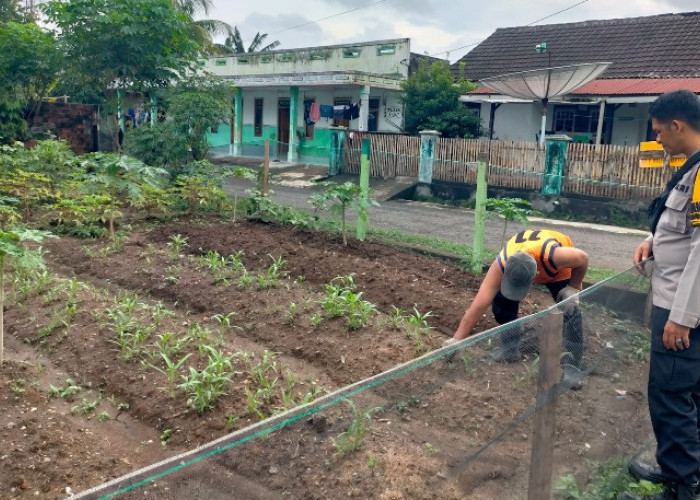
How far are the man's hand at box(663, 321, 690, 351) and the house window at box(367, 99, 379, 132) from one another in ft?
64.7

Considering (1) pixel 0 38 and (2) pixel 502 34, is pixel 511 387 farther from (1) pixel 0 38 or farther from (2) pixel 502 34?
(2) pixel 502 34

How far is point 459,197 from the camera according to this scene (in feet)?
48.5

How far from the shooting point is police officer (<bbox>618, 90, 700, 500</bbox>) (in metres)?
2.82

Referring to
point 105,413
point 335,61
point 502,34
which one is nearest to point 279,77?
point 335,61

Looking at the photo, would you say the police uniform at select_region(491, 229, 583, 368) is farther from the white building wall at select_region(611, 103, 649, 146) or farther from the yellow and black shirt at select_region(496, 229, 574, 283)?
the white building wall at select_region(611, 103, 649, 146)

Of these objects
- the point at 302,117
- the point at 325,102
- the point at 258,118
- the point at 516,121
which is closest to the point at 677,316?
the point at 516,121

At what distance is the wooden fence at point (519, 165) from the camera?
12.6 metres

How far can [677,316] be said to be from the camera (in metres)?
2.82

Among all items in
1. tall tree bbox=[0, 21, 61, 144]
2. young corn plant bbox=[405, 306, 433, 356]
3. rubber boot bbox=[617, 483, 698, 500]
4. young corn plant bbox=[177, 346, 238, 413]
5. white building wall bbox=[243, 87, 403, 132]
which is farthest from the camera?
white building wall bbox=[243, 87, 403, 132]

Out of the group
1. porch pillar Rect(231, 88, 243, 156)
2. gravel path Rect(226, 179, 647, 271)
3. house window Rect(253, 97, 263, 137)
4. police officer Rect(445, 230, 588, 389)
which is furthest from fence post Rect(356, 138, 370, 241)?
house window Rect(253, 97, 263, 137)

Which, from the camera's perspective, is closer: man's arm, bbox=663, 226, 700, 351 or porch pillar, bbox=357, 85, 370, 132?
man's arm, bbox=663, 226, 700, 351

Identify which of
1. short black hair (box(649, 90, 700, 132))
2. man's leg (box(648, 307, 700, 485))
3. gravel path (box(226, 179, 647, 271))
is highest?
short black hair (box(649, 90, 700, 132))

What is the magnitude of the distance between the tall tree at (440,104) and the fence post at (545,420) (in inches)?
645

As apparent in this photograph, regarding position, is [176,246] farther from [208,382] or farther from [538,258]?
[538,258]
